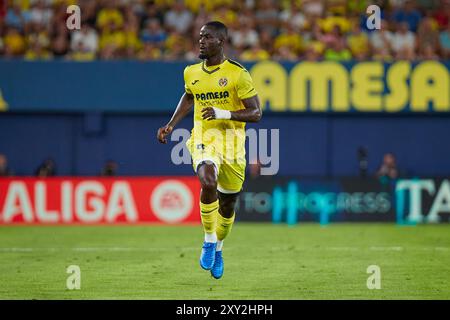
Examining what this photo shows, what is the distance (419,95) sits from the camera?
22.3 meters

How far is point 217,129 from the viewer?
36.9ft

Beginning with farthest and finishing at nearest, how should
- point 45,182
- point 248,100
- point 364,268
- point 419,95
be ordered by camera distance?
point 419,95
point 45,182
point 364,268
point 248,100

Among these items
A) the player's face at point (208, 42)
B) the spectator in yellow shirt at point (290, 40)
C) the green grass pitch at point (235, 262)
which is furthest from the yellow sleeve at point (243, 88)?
the spectator in yellow shirt at point (290, 40)

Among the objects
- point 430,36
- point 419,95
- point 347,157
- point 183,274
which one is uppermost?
point 430,36

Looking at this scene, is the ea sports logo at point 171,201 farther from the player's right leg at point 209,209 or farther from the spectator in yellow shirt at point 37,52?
the player's right leg at point 209,209

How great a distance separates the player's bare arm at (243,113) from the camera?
10477mm

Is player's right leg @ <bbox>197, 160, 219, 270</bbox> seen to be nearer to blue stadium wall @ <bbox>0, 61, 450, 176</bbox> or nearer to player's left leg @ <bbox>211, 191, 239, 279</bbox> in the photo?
player's left leg @ <bbox>211, 191, 239, 279</bbox>

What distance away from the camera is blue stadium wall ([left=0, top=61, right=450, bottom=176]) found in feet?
73.5

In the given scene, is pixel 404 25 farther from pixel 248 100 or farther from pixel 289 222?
Result: pixel 248 100

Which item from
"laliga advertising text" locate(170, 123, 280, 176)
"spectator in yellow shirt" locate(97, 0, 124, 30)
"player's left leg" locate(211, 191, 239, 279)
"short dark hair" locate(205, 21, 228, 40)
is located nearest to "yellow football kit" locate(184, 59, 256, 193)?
"player's left leg" locate(211, 191, 239, 279)

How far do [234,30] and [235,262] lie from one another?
10706 mm

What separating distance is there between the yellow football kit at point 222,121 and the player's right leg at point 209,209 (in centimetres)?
33

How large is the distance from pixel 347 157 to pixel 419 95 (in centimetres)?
230
